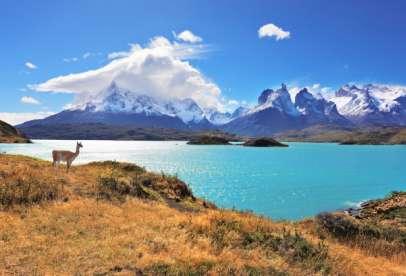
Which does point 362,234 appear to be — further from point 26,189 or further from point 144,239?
point 26,189

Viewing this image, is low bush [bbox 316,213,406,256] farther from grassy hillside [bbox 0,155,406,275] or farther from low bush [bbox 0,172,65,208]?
low bush [bbox 0,172,65,208]

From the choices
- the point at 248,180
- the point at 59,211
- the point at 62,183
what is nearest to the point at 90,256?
the point at 59,211

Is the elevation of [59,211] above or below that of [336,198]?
above

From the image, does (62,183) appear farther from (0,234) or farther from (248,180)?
(248,180)

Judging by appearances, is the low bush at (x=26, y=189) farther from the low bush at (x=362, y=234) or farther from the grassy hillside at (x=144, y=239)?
the low bush at (x=362, y=234)

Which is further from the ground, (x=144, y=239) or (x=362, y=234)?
(x=144, y=239)

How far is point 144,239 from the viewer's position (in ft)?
60.9

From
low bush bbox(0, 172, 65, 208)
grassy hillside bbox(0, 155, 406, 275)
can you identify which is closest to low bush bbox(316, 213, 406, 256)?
grassy hillside bbox(0, 155, 406, 275)

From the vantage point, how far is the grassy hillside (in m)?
15.6

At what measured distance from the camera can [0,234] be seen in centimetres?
1798

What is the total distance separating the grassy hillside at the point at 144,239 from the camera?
15602 millimetres

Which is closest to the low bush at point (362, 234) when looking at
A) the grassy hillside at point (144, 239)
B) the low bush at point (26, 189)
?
the grassy hillside at point (144, 239)

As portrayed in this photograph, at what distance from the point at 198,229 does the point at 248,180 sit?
79956mm

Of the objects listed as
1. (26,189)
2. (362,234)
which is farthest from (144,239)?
(362,234)
